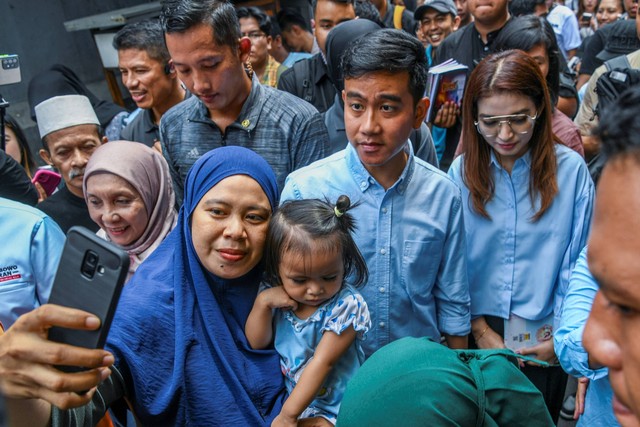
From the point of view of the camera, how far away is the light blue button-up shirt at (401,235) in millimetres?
2396

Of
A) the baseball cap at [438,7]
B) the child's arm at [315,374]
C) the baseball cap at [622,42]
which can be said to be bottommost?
the child's arm at [315,374]

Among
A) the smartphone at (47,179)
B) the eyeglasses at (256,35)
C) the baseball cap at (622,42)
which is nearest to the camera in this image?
the smartphone at (47,179)

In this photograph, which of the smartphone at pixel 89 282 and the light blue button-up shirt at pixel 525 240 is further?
the light blue button-up shirt at pixel 525 240

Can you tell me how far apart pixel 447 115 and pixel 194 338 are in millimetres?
2511

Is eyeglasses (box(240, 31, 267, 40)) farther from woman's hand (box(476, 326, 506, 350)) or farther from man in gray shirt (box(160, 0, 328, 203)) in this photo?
woman's hand (box(476, 326, 506, 350))

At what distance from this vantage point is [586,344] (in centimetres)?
106

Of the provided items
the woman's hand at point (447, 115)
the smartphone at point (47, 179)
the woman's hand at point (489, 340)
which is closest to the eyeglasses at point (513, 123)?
the woman's hand at point (489, 340)

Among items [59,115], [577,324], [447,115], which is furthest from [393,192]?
[59,115]

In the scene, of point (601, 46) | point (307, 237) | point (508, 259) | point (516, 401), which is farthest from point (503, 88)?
point (601, 46)

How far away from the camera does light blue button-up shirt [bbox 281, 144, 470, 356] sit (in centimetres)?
240

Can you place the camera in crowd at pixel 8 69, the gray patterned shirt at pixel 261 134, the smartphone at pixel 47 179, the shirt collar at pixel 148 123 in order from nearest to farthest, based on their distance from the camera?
the camera in crowd at pixel 8 69 < the gray patterned shirt at pixel 261 134 < the smartphone at pixel 47 179 < the shirt collar at pixel 148 123

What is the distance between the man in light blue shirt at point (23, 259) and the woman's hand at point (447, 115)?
2.53m

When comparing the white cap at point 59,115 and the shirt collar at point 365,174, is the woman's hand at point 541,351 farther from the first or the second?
the white cap at point 59,115

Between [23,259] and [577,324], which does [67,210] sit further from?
[577,324]
